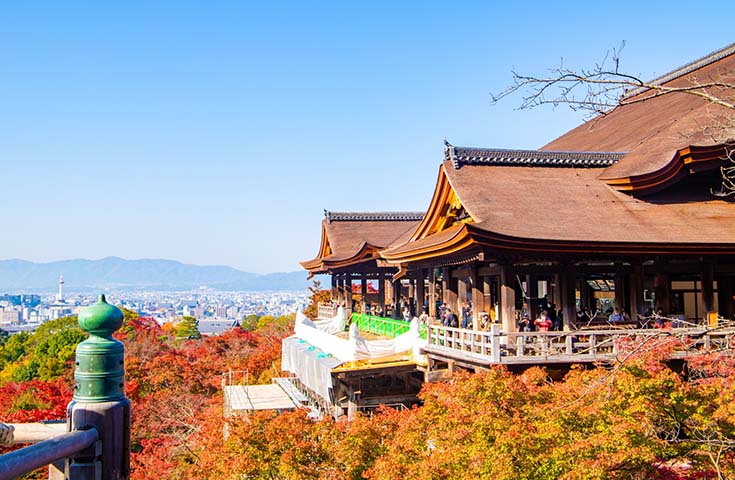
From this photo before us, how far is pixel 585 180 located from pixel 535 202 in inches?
101

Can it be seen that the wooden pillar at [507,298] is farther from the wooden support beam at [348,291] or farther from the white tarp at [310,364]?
the wooden support beam at [348,291]

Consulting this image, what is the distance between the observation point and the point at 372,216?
3114 centimetres

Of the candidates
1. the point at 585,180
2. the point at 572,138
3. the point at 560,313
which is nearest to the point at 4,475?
the point at 560,313

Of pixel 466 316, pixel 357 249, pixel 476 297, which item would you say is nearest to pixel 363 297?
pixel 357 249

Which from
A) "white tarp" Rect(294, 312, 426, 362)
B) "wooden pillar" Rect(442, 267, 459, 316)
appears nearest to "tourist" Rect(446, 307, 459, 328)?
"wooden pillar" Rect(442, 267, 459, 316)

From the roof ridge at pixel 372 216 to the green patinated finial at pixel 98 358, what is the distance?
90.8 ft

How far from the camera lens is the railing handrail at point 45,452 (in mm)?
2238

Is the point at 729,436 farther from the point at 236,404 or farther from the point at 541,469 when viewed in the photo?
the point at 236,404

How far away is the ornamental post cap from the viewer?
2732 millimetres

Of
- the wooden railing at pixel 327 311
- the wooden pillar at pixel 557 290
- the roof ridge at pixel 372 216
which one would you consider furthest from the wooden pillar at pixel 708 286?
the wooden railing at pixel 327 311

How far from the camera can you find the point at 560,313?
1534 centimetres


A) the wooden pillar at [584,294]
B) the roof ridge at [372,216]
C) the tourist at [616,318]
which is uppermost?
the roof ridge at [372,216]

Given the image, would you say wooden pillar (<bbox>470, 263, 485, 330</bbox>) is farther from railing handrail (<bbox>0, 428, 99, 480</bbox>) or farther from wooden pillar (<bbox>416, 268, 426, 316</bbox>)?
railing handrail (<bbox>0, 428, 99, 480</bbox>)

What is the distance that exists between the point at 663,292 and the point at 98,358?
50.9 ft
